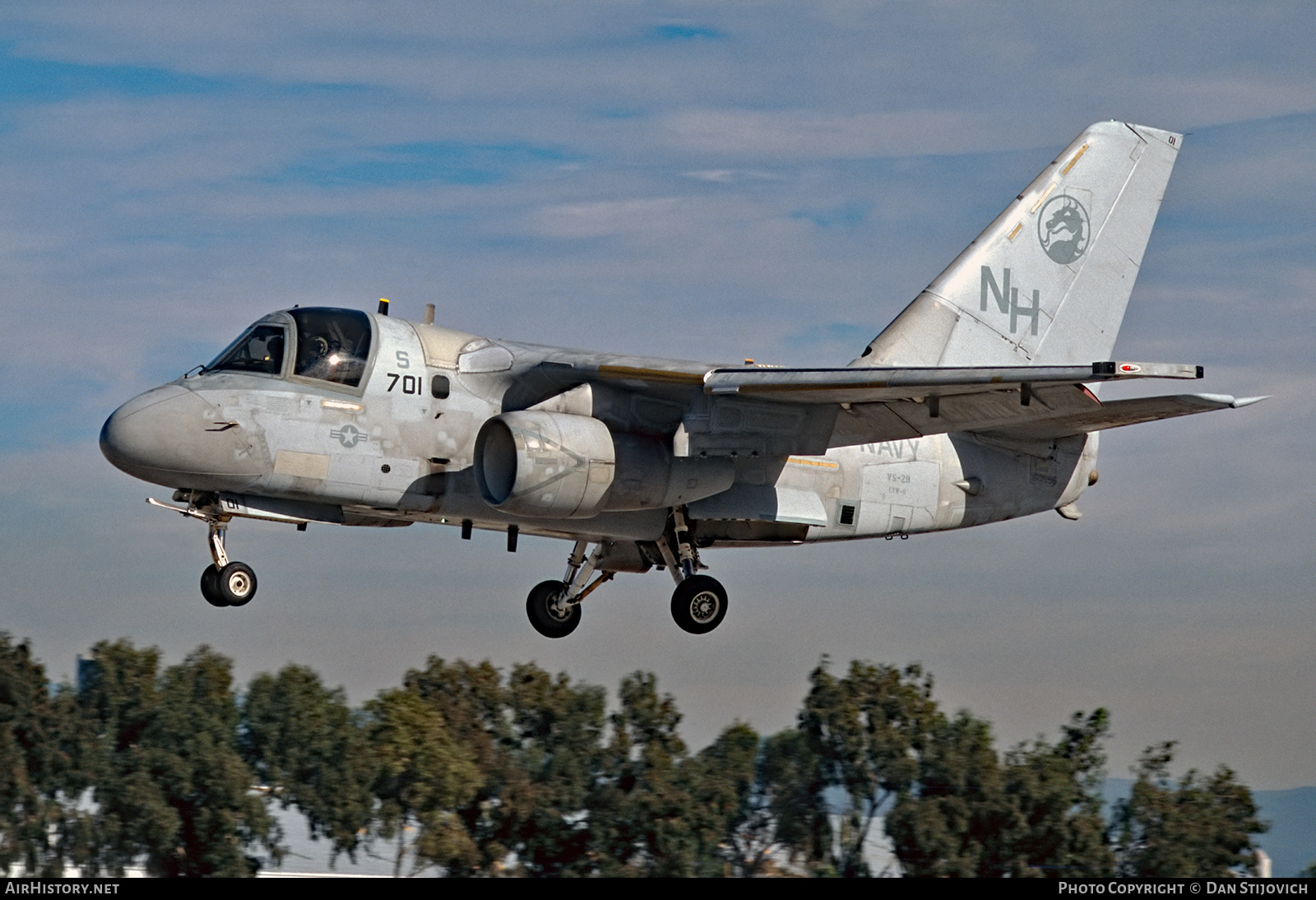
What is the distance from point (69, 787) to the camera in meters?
53.9

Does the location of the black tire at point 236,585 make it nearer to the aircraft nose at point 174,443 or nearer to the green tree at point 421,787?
the aircraft nose at point 174,443

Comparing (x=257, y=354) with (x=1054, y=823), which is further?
(x=1054, y=823)

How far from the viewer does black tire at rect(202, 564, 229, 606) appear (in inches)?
706

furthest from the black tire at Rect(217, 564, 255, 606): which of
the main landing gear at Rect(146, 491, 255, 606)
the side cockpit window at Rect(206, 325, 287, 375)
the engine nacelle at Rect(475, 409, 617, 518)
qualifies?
the engine nacelle at Rect(475, 409, 617, 518)

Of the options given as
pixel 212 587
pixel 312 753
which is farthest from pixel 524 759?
pixel 212 587

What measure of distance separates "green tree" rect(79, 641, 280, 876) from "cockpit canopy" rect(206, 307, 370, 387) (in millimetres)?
36700

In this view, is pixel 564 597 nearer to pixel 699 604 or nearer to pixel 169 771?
pixel 699 604

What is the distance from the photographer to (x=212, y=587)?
17984 millimetres

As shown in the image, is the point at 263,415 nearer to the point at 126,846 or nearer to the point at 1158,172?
the point at 1158,172

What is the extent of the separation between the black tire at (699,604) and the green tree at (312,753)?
35.3m

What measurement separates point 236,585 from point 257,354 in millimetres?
2662
